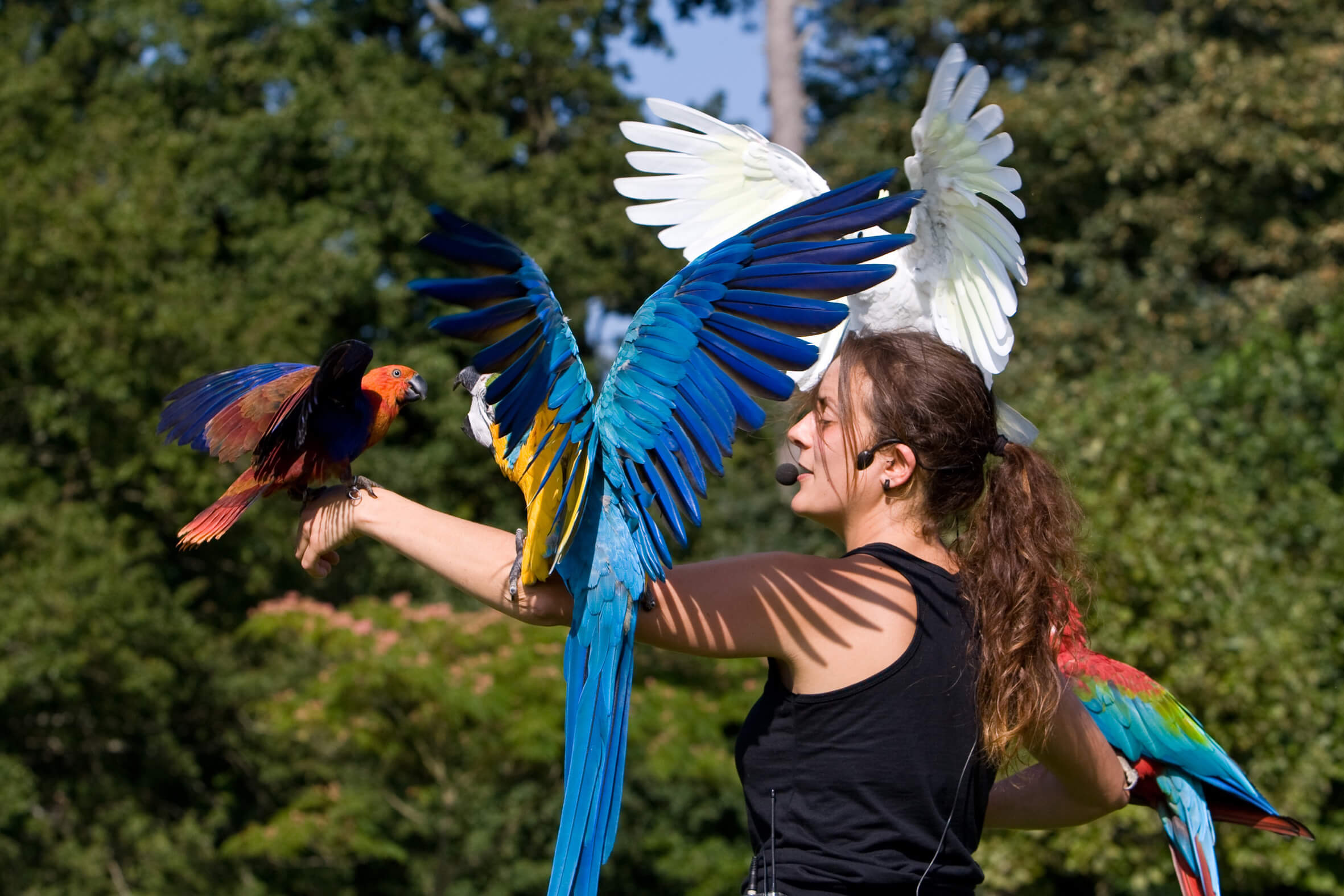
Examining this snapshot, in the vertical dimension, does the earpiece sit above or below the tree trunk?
below

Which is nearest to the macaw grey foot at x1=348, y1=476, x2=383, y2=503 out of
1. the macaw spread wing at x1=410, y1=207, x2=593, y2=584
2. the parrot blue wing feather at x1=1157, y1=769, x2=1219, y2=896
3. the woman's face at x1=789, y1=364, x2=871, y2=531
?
the macaw spread wing at x1=410, y1=207, x2=593, y2=584

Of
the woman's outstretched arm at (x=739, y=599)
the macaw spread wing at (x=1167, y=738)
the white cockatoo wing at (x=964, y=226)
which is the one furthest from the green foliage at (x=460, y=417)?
the woman's outstretched arm at (x=739, y=599)

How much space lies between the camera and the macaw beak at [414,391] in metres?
1.72

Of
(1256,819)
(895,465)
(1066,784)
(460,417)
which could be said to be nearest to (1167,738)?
(1256,819)

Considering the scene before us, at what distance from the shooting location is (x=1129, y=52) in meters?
8.56

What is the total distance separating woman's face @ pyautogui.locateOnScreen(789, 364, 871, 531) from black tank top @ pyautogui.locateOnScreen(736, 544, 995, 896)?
0.36ft

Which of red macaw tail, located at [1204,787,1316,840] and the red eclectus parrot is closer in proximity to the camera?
the red eclectus parrot

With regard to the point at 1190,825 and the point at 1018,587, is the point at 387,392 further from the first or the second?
the point at 1190,825

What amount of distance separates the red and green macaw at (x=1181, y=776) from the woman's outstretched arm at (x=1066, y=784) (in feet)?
0.65

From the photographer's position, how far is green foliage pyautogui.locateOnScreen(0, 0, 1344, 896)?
18.2 ft

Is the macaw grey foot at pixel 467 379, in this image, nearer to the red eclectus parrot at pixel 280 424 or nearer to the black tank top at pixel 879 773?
the red eclectus parrot at pixel 280 424

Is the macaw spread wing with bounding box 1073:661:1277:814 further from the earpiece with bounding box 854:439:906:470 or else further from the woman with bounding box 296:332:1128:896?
the earpiece with bounding box 854:439:906:470

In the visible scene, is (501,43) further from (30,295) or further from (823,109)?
(30,295)

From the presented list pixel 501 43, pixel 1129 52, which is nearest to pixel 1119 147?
pixel 1129 52
